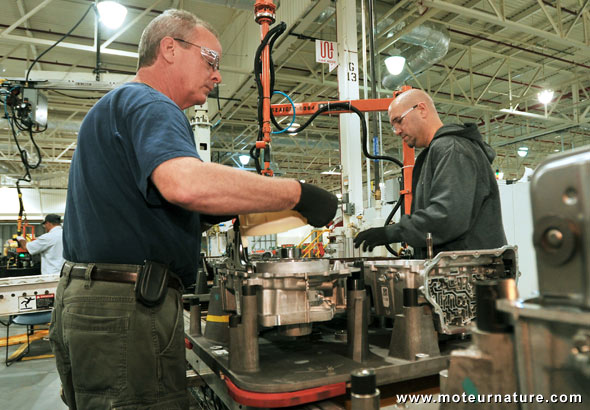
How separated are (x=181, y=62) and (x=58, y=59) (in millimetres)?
8174

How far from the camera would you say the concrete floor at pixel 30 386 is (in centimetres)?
338

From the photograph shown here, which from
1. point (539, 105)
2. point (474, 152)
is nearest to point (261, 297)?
point (474, 152)

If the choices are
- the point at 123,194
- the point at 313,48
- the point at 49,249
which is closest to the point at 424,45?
the point at 313,48

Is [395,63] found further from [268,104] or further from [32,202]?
[32,202]

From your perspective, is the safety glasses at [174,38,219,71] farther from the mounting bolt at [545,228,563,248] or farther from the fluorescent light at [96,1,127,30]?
the fluorescent light at [96,1,127,30]

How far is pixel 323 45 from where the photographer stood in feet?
15.1

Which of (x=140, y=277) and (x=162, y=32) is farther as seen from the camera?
(x=162, y=32)

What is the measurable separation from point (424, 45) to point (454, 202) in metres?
5.82

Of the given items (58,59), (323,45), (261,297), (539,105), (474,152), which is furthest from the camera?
(539,105)

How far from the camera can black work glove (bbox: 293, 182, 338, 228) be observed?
3.60 feet

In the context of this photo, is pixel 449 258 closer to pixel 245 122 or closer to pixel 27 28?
pixel 27 28

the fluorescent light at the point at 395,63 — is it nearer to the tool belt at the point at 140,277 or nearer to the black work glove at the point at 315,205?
the black work glove at the point at 315,205

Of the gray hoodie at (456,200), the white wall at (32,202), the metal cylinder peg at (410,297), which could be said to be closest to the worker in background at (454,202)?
the gray hoodie at (456,200)

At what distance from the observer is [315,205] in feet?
3.64
